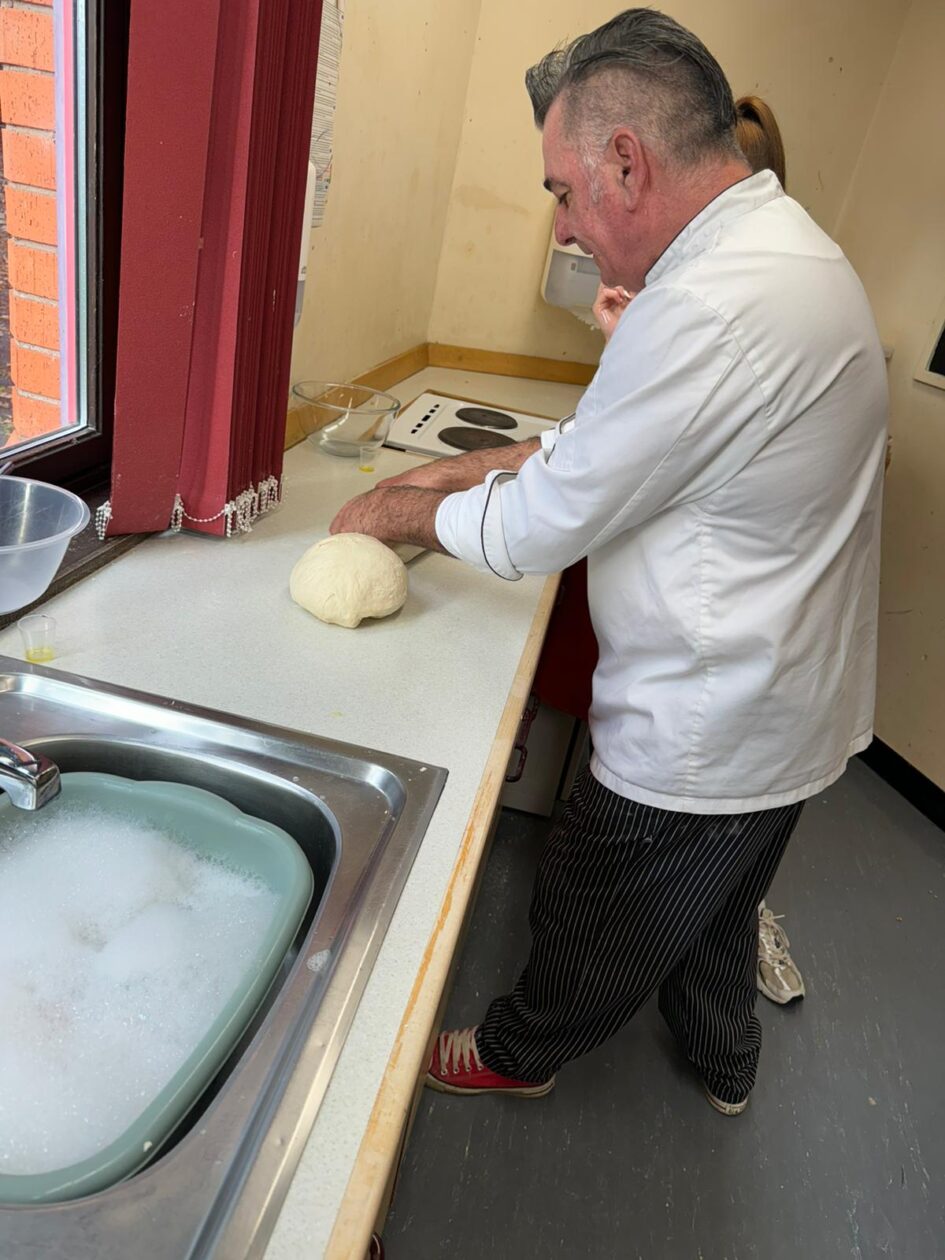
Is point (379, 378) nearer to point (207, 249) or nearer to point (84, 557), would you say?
point (207, 249)

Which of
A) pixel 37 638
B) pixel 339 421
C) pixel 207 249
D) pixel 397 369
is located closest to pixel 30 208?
pixel 207 249

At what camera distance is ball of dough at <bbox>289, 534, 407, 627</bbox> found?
38.2 inches

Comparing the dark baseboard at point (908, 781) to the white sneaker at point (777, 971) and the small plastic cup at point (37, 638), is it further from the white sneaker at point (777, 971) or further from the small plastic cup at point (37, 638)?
the small plastic cup at point (37, 638)

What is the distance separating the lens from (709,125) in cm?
83

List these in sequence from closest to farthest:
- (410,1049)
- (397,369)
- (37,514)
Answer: (410,1049) < (37,514) < (397,369)

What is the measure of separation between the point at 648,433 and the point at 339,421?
3.06 ft

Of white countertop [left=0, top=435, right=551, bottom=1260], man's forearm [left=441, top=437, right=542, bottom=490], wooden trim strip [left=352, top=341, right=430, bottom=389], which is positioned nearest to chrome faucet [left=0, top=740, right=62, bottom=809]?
white countertop [left=0, top=435, right=551, bottom=1260]

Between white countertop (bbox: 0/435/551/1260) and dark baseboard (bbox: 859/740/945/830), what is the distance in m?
1.80

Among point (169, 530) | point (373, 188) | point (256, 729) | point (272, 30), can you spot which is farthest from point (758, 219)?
point (373, 188)

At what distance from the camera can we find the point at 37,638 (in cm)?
83

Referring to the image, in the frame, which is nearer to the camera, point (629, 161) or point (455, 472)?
point (629, 161)

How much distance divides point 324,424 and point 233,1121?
1.34m

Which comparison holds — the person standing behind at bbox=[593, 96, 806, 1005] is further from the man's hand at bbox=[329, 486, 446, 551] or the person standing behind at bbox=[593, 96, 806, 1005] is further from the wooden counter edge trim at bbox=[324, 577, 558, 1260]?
the wooden counter edge trim at bbox=[324, 577, 558, 1260]

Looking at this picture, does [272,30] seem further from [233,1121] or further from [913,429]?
[913,429]
